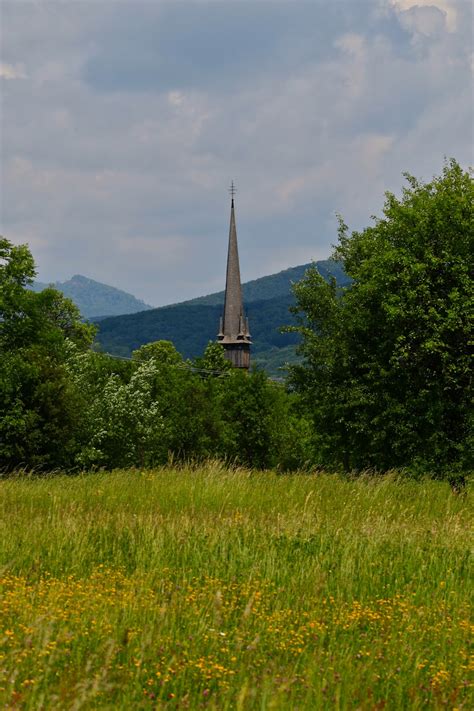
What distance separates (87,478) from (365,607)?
1123 centimetres

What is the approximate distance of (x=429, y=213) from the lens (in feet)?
73.0

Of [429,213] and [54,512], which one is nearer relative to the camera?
[54,512]

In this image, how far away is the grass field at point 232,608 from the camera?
17.8ft

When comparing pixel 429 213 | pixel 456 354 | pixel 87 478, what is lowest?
pixel 87 478

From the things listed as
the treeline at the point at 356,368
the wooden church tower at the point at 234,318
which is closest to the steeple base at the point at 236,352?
the wooden church tower at the point at 234,318

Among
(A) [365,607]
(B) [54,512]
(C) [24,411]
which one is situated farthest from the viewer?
(C) [24,411]

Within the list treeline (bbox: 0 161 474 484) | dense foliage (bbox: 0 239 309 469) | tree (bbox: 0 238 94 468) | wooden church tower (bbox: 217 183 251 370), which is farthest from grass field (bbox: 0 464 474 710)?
wooden church tower (bbox: 217 183 251 370)

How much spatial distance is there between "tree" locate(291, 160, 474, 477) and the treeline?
0.06 m

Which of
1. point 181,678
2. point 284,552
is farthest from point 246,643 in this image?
point 284,552

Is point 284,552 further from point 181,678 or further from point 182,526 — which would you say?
point 181,678

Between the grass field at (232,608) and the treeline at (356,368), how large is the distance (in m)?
8.01

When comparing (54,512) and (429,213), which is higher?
(429,213)

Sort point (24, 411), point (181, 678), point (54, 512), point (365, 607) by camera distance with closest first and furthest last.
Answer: point (181, 678) → point (365, 607) → point (54, 512) → point (24, 411)

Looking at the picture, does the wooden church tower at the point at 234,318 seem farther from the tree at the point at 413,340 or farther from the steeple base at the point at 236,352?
the tree at the point at 413,340
